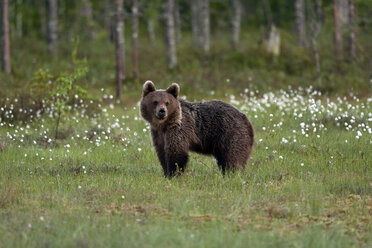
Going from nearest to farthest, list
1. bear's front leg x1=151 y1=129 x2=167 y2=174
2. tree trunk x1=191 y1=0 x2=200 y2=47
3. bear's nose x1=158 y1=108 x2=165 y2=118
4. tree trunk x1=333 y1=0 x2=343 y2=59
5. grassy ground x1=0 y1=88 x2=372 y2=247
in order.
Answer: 1. grassy ground x1=0 y1=88 x2=372 y2=247
2. bear's nose x1=158 y1=108 x2=165 y2=118
3. bear's front leg x1=151 y1=129 x2=167 y2=174
4. tree trunk x1=333 y1=0 x2=343 y2=59
5. tree trunk x1=191 y1=0 x2=200 y2=47

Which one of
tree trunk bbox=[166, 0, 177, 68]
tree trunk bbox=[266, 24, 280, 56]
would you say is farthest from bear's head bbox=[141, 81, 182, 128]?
tree trunk bbox=[266, 24, 280, 56]

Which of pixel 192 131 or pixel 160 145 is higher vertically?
pixel 192 131

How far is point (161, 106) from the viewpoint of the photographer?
29.4ft

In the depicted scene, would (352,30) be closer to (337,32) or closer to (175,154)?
(337,32)

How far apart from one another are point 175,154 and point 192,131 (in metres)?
0.54

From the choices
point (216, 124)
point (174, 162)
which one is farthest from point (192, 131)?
point (174, 162)

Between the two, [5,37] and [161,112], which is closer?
[161,112]

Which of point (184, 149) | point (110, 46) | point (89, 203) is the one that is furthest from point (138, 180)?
point (110, 46)

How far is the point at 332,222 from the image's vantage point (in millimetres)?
6723

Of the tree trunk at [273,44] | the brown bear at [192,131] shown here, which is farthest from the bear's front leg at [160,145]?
the tree trunk at [273,44]

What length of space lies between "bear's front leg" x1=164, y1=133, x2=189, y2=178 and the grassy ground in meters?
0.21

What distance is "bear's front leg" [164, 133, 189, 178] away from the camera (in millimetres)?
9086

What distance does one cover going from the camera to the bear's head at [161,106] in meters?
9.13

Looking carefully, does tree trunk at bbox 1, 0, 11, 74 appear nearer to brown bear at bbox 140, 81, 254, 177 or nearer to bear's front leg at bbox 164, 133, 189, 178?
brown bear at bbox 140, 81, 254, 177
